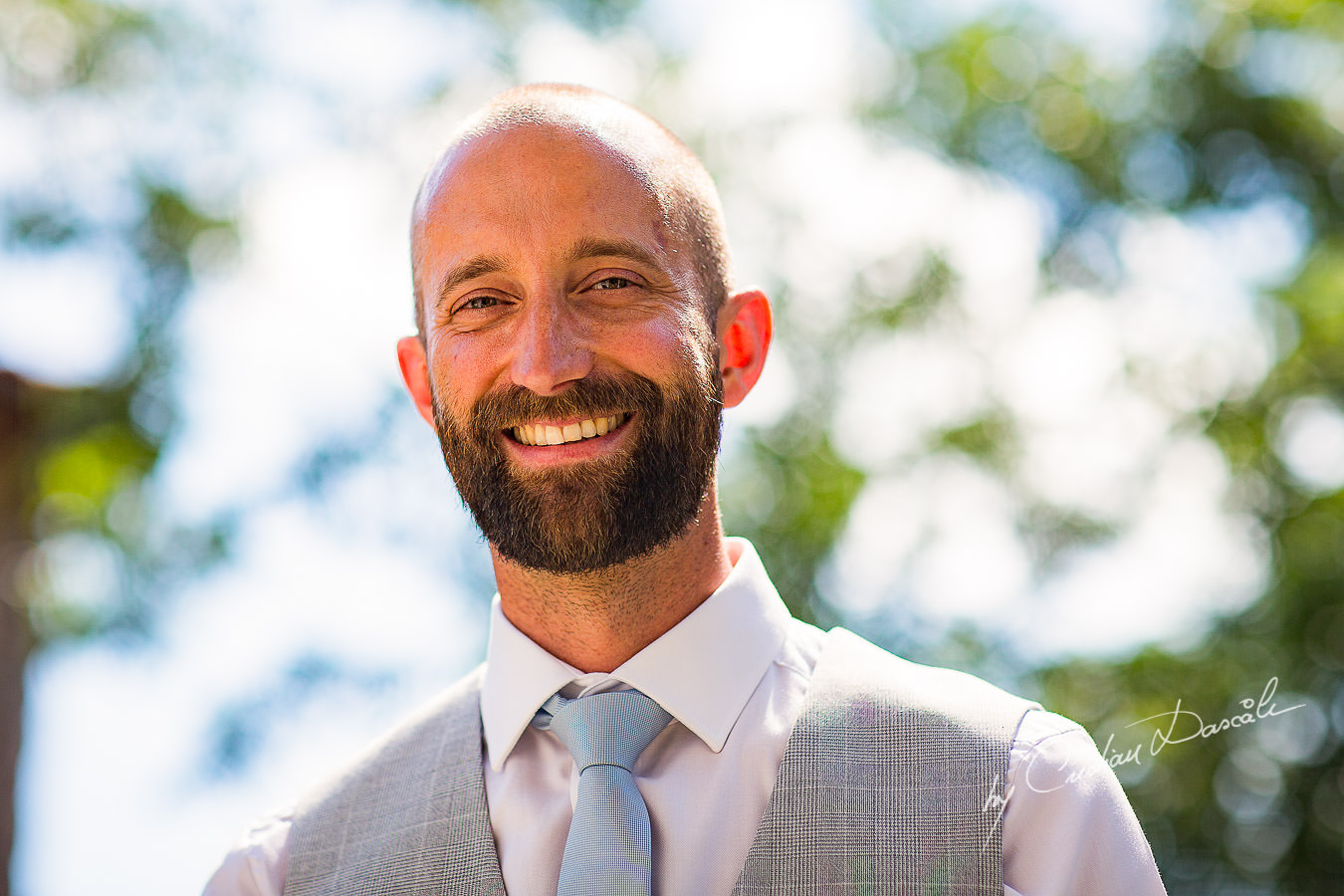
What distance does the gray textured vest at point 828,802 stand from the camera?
1669 mm

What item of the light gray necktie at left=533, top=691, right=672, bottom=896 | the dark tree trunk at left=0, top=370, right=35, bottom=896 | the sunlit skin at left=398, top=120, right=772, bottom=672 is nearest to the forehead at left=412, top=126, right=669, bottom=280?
the sunlit skin at left=398, top=120, right=772, bottom=672

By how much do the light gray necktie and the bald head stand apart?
0.63m

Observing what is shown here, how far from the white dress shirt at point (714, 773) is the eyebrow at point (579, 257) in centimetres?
53

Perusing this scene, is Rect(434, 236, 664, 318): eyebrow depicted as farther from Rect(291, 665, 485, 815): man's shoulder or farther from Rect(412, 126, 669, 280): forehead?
Rect(291, 665, 485, 815): man's shoulder

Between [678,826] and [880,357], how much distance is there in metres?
8.84

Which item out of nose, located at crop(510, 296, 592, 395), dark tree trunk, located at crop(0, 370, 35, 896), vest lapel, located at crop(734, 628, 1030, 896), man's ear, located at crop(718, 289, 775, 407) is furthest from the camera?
dark tree trunk, located at crop(0, 370, 35, 896)

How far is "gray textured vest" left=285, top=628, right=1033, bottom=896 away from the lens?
1.67 m

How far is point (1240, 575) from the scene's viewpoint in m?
9.38

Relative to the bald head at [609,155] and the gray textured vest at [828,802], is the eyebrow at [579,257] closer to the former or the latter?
the bald head at [609,155]

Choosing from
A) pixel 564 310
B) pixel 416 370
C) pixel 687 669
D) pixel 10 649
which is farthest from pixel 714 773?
pixel 10 649

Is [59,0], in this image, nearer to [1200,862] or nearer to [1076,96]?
[1076,96]

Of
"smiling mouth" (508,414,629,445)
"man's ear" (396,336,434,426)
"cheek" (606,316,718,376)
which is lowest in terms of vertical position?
"man's ear" (396,336,434,426)

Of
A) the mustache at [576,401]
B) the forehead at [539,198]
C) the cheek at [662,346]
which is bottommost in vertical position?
the mustache at [576,401]

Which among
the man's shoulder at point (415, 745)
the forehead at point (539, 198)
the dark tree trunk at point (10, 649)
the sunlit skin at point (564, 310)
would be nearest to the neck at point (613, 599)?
the sunlit skin at point (564, 310)
